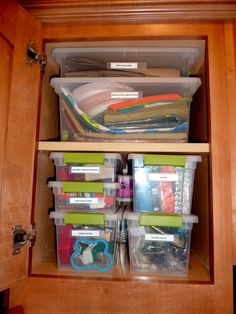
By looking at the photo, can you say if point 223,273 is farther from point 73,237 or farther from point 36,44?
point 36,44

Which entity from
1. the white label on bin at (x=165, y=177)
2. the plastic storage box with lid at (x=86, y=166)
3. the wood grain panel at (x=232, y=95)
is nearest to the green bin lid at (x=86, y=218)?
the plastic storage box with lid at (x=86, y=166)

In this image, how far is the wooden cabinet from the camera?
64cm

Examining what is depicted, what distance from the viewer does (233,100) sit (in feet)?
2.42

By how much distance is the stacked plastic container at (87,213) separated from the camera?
794 millimetres

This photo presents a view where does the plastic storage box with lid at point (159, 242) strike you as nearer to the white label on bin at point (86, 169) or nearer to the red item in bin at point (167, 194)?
the red item in bin at point (167, 194)

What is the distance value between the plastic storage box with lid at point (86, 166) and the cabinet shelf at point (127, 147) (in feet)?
0.13

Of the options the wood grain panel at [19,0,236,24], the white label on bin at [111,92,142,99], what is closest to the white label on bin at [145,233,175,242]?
the white label on bin at [111,92,142,99]

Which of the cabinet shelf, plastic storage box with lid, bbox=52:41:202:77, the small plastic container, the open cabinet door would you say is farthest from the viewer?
the small plastic container

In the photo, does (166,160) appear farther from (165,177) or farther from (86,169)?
(86,169)

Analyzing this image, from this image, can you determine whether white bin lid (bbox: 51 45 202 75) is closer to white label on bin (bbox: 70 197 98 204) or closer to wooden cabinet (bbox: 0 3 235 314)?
wooden cabinet (bbox: 0 3 235 314)

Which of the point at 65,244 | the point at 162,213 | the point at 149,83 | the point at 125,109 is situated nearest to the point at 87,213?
the point at 65,244

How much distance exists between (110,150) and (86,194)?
6.9 inches

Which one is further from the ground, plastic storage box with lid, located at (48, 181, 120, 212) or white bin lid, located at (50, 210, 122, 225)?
plastic storage box with lid, located at (48, 181, 120, 212)

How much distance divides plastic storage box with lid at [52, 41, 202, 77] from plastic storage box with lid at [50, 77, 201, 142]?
0.07 m
